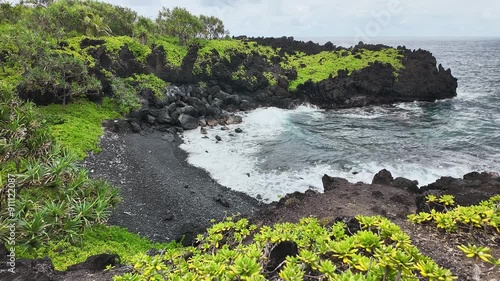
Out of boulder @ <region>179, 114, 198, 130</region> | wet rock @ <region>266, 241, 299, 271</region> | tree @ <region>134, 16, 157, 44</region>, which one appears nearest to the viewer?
wet rock @ <region>266, 241, 299, 271</region>

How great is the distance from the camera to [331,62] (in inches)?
2152

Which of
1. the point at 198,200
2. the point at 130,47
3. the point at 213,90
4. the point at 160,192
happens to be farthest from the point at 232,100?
the point at 198,200

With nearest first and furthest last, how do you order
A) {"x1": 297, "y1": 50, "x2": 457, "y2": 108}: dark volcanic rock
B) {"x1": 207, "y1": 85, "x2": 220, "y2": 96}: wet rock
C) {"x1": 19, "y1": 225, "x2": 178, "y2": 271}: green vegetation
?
{"x1": 19, "y1": 225, "x2": 178, "y2": 271}: green vegetation
{"x1": 207, "y1": 85, "x2": 220, "y2": 96}: wet rock
{"x1": 297, "y1": 50, "x2": 457, "y2": 108}: dark volcanic rock

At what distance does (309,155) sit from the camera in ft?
81.6

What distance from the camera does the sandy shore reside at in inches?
560

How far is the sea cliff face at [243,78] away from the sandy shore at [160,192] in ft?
24.4

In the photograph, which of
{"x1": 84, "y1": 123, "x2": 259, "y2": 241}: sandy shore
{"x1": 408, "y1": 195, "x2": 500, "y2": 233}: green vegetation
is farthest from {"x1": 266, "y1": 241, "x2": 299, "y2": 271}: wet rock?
{"x1": 84, "y1": 123, "x2": 259, "y2": 241}: sandy shore

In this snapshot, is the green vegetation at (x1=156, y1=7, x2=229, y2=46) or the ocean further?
the green vegetation at (x1=156, y1=7, x2=229, y2=46)

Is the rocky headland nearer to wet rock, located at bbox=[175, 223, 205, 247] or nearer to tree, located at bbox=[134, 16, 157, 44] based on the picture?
wet rock, located at bbox=[175, 223, 205, 247]

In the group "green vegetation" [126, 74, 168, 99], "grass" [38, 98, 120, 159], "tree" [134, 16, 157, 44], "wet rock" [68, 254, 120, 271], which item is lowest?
"wet rock" [68, 254, 120, 271]

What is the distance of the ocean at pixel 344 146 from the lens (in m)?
21.0

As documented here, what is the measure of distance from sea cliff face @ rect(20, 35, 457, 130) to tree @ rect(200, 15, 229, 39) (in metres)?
10.6

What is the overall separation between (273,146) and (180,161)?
8516mm

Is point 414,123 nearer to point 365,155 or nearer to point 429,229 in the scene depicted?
point 365,155
